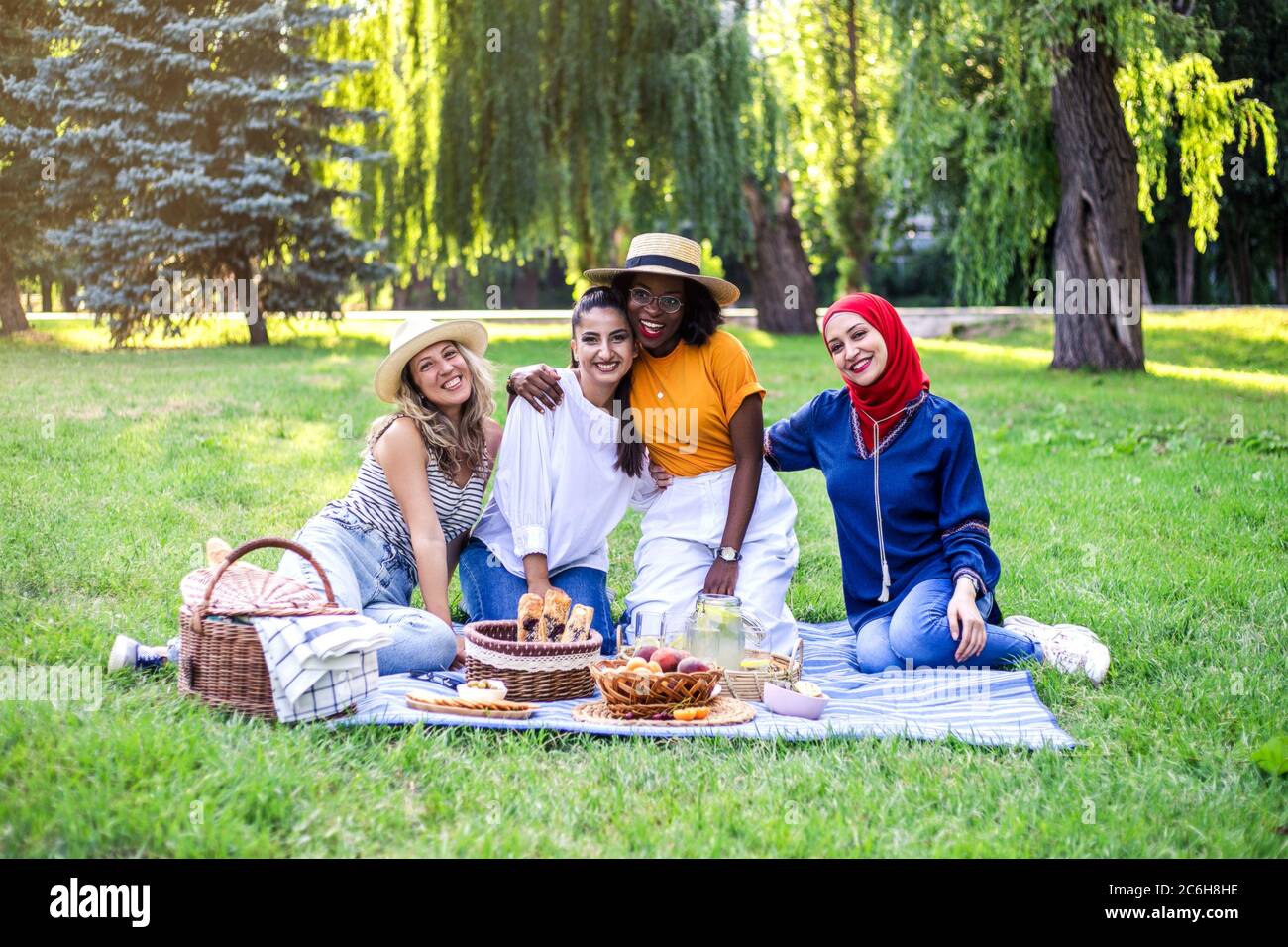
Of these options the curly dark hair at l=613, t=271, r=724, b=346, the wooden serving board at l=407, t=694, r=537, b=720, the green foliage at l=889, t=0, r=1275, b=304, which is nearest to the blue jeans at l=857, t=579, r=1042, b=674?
the curly dark hair at l=613, t=271, r=724, b=346

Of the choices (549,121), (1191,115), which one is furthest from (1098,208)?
(549,121)

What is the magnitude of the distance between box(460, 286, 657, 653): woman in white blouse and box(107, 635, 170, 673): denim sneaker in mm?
1217

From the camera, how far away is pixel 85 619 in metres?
4.74

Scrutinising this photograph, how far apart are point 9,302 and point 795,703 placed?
12.4 metres

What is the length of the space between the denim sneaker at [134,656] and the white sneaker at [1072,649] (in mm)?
3201

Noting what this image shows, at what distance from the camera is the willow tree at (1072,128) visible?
12039 mm

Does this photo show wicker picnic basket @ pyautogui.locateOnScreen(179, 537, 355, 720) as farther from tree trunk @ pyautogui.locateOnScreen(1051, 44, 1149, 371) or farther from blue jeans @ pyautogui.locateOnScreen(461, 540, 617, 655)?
tree trunk @ pyautogui.locateOnScreen(1051, 44, 1149, 371)

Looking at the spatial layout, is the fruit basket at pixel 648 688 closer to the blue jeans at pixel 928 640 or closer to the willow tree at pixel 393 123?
the blue jeans at pixel 928 640

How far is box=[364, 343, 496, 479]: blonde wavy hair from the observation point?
177 inches

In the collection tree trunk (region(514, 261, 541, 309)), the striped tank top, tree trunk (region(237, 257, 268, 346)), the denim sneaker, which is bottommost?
the denim sneaker

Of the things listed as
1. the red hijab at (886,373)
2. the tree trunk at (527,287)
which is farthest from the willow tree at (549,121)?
the tree trunk at (527,287)

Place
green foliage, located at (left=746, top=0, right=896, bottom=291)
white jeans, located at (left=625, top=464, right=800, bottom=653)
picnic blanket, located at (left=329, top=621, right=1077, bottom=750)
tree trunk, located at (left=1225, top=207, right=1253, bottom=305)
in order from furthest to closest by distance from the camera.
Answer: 1. tree trunk, located at (left=1225, top=207, right=1253, bottom=305)
2. green foliage, located at (left=746, top=0, right=896, bottom=291)
3. white jeans, located at (left=625, top=464, right=800, bottom=653)
4. picnic blanket, located at (left=329, top=621, right=1077, bottom=750)

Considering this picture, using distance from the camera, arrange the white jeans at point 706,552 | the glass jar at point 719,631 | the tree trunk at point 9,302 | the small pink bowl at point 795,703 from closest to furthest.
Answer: the small pink bowl at point 795,703 → the glass jar at point 719,631 → the white jeans at point 706,552 → the tree trunk at point 9,302
